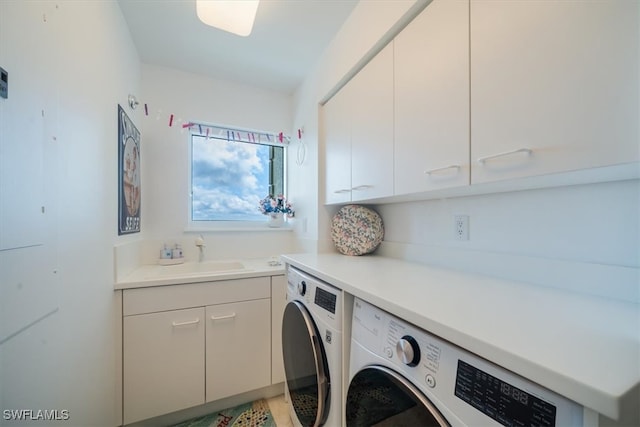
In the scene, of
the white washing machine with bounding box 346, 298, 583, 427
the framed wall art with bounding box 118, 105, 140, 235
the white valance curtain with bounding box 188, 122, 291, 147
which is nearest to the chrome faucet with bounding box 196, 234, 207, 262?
the framed wall art with bounding box 118, 105, 140, 235

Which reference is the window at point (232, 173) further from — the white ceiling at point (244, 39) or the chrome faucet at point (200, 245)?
the white ceiling at point (244, 39)

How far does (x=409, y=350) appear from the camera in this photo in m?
0.60

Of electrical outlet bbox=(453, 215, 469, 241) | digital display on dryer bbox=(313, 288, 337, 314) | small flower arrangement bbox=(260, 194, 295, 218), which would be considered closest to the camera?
digital display on dryer bbox=(313, 288, 337, 314)

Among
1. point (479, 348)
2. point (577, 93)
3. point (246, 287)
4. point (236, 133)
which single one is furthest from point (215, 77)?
point (479, 348)

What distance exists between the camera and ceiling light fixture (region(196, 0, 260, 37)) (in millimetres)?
1173

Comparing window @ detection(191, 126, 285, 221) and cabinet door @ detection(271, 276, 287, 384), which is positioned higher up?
window @ detection(191, 126, 285, 221)

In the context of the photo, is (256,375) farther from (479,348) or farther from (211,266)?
(479,348)

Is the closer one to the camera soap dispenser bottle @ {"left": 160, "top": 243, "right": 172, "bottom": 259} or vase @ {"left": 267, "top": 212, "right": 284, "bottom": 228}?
soap dispenser bottle @ {"left": 160, "top": 243, "right": 172, "bottom": 259}

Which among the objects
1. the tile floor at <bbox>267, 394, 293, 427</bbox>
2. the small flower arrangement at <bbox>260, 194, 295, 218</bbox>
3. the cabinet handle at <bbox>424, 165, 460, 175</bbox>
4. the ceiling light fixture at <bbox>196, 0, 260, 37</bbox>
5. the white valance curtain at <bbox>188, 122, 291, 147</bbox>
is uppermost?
the ceiling light fixture at <bbox>196, 0, 260, 37</bbox>

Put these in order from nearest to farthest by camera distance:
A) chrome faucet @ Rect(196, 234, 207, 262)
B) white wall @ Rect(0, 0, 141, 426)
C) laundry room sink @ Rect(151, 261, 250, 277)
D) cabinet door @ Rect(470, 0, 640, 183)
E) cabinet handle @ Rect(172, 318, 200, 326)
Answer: cabinet door @ Rect(470, 0, 640, 183)
white wall @ Rect(0, 0, 141, 426)
cabinet handle @ Rect(172, 318, 200, 326)
laundry room sink @ Rect(151, 261, 250, 277)
chrome faucet @ Rect(196, 234, 207, 262)

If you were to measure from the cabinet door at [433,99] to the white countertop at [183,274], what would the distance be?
43.5 inches

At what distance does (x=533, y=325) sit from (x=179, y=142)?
2.41 meters

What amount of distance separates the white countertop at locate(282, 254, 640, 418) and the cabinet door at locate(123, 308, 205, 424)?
1.10 m

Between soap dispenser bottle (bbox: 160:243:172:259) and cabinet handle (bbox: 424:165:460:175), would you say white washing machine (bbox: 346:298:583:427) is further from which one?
soap dispenser bottle (bbox: 160:243:172:259)
